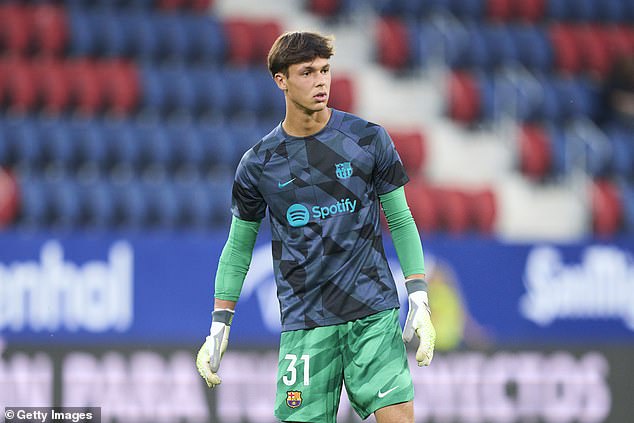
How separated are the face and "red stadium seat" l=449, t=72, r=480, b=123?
7.41 m

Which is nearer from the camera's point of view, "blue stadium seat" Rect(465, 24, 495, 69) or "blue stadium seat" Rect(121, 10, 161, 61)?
"blue stadium seat" Rect(121, 10, 161, 61)

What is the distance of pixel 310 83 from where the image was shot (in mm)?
4379

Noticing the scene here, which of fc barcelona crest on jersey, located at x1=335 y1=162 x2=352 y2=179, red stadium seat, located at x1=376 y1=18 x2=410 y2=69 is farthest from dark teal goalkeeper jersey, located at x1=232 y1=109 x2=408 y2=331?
red stadium seat, located at x1=376 y1=18 x2=410 y2=69

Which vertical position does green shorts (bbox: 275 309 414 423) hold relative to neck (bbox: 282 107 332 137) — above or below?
below

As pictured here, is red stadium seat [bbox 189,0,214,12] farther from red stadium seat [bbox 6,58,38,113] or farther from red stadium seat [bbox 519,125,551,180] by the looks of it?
red stadium seat [bbox 519,125,551,180]

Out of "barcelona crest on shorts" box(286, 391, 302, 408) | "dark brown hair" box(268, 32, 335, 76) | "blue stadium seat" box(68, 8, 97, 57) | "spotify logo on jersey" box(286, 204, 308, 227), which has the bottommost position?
"barcelona crest on shorts" box(286, 391, 302, 408)

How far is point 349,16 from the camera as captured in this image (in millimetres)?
12039

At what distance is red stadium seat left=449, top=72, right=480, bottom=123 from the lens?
1168 cm

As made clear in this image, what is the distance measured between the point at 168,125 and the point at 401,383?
632 cm

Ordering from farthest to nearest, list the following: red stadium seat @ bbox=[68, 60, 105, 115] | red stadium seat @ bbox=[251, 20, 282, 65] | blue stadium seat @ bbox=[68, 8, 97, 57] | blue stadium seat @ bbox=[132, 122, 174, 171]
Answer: red stadium seat @ bbox=[251, 20, 282, 65]
blue stadium seat @ bbox=[68, 8, 97, 57]
red stadium seat @ bbox=[68, 60, 105, 115]
blue stadium seat @ bbox=[132, 122, 174, 171]

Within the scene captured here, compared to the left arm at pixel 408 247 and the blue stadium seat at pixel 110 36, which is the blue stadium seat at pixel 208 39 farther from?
the left arm at pixel 408 247

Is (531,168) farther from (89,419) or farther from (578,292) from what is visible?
(89,419)

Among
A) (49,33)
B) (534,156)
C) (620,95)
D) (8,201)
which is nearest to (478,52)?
(534,156)

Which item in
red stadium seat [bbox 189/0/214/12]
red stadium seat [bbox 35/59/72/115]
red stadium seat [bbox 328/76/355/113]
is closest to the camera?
red stadium seat [bbox 35/59/72/115]
